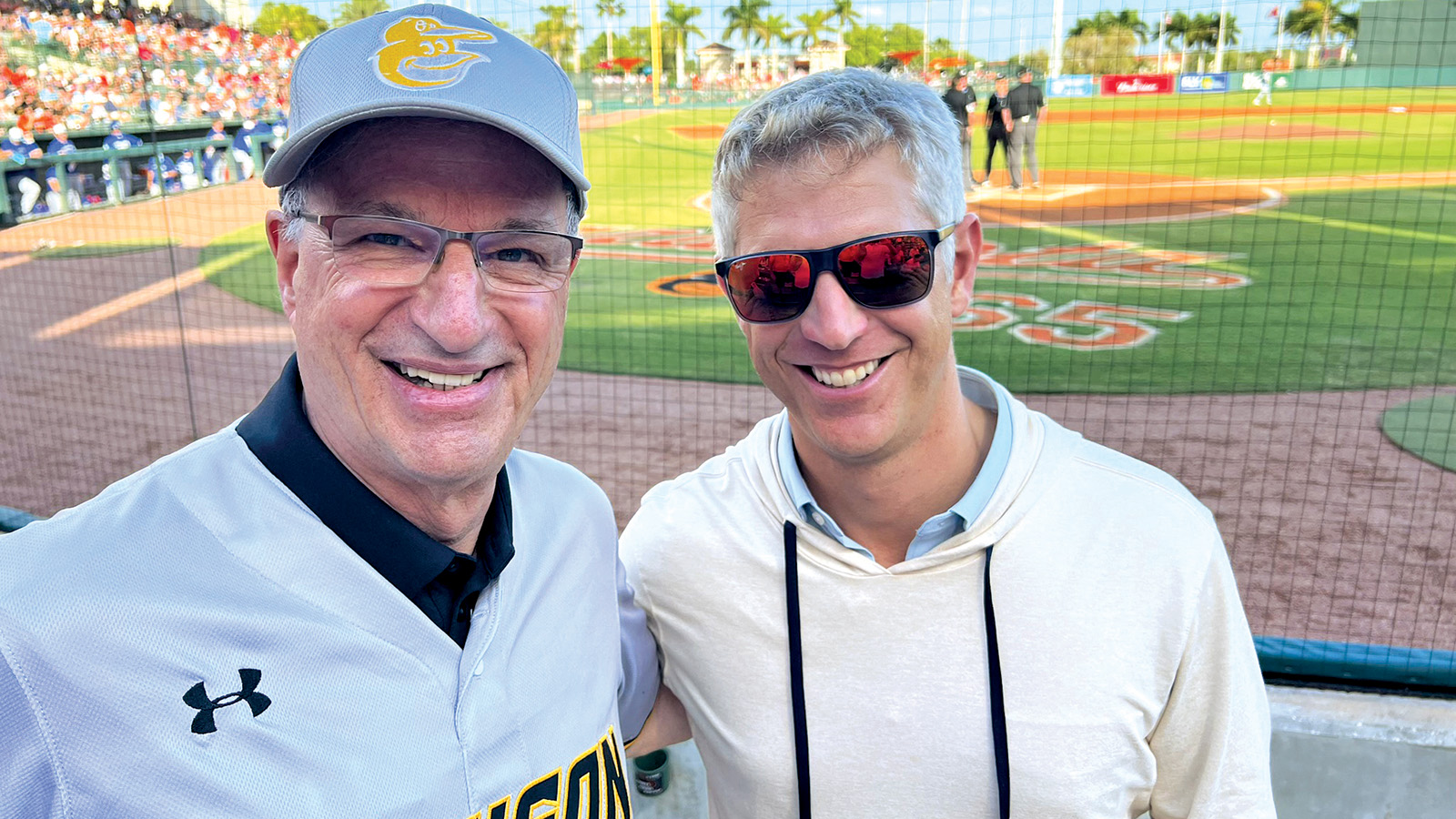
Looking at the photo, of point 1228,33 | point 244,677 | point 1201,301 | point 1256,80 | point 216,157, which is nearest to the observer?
point 244,677

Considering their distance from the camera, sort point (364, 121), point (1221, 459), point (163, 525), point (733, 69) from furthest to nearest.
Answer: point (733, 69)
point (1221, 459)
point (364, 121)
point (163, 525)

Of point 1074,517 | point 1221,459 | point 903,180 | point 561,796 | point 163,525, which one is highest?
point 903,180

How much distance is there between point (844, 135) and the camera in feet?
6.01

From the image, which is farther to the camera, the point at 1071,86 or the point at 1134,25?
the point at 1071,86

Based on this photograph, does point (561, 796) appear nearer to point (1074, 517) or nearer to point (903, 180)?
point (1074, 517)

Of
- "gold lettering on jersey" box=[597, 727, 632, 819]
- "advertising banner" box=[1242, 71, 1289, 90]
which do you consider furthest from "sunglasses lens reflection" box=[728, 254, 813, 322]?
"advertising banner" box=[1242, 71, 1289, 90]

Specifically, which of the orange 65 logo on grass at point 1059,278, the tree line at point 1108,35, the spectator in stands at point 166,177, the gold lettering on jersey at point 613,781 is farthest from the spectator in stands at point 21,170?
the gold lettering on jersey at point 613,781

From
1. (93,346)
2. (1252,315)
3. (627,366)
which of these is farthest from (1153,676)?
(93,346)

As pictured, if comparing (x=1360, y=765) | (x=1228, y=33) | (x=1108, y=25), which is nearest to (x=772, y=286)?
(x=1360, y=765)

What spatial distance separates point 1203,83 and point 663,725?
1238 inches

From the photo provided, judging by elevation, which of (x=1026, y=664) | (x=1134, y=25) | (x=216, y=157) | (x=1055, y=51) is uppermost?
(x=1134, y=25)

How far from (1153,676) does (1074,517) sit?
0.31 metres

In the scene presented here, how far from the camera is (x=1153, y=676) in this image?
1.84 metres

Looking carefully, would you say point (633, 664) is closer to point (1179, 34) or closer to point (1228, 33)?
point (1179, 34)
